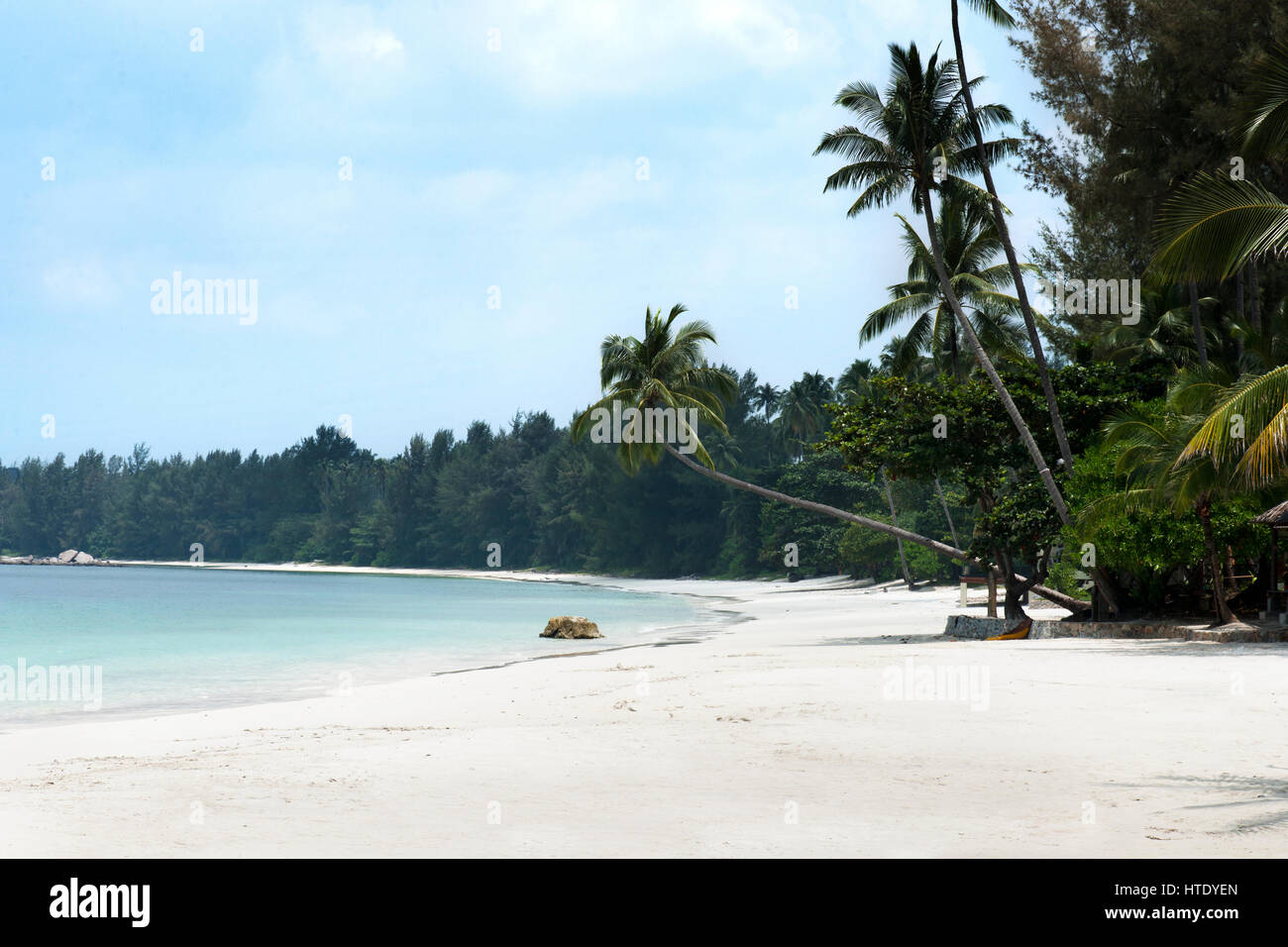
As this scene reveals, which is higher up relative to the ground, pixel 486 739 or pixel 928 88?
pixel 928 88

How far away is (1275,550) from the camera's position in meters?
20.4

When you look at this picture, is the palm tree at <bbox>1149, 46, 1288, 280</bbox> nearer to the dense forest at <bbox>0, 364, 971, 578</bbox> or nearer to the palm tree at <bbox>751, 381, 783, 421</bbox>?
the dense forest at <bbox>0, 364, 971, 578</bbox>

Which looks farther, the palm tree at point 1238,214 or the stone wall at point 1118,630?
the stone wall at point 1118,630

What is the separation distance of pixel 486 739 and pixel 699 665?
8791mm

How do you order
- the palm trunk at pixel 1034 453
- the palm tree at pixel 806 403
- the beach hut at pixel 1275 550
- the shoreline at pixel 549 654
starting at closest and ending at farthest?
the shoreline at pixel 549 654
the beach hut at pixel 1275 550
the palm trunk at pixel 1034 453
the palm tree at pixel 806 403

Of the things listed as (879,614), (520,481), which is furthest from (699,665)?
(520,481)

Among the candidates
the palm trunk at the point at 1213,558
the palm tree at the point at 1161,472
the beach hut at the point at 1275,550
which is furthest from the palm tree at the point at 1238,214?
the palm trunk at the point at 1213,558

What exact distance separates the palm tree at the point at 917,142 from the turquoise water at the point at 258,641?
13027 millimetres

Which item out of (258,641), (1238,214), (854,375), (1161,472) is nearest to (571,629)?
(258,641)

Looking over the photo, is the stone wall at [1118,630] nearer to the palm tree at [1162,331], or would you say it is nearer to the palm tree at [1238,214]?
the palm tree at [1162,331]

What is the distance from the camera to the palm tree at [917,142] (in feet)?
81.0

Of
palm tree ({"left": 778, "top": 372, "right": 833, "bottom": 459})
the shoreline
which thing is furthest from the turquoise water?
palm tree ({"left": 778, "top": 372, "right": 833, "bottom": 459})
